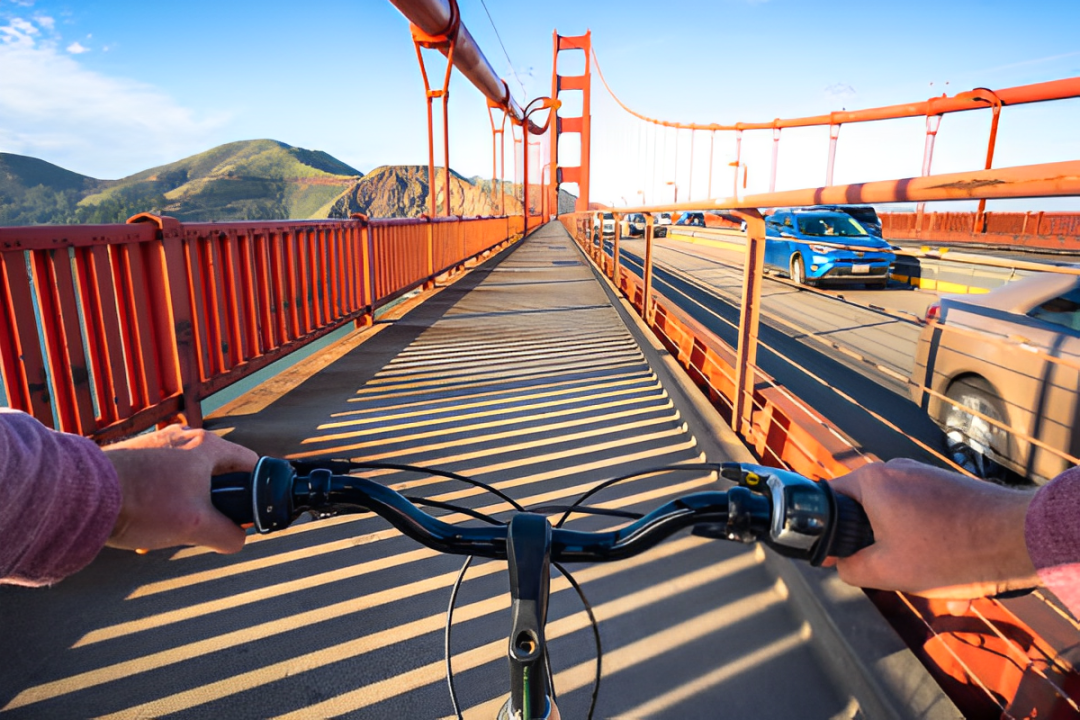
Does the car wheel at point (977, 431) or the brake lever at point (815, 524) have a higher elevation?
the brake lever at point (815, 524)

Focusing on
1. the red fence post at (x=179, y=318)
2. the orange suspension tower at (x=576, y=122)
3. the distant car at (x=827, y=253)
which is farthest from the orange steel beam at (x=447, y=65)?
the orange suspension tower at (x=576, y=122)

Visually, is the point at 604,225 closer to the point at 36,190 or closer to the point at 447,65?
the point at 447,65

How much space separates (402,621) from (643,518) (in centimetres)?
134

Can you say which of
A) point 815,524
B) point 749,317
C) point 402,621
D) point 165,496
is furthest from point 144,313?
point 815,524

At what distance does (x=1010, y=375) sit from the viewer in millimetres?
3189

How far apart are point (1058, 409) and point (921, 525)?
2922mm

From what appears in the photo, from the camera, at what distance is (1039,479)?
312cm

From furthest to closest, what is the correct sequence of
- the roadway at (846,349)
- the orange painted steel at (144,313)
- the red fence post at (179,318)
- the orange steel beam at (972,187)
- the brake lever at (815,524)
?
the roadway at (846,349) < the red fence post at (179,318) < the orange painted steel at (144,313) < the orange steel beam at (972,187) < the brake lever at (815,524)

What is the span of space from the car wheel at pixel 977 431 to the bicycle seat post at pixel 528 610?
10.5ft

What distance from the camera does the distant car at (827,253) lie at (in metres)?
12.1

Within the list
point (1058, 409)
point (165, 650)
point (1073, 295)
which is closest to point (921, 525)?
point (165, 650)

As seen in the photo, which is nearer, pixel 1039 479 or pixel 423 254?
pixel 1039 479

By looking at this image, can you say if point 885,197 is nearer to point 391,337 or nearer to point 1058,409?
point 1058,409

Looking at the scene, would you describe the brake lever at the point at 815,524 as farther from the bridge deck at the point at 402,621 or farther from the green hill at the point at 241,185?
the green hill at the point at 241,185
